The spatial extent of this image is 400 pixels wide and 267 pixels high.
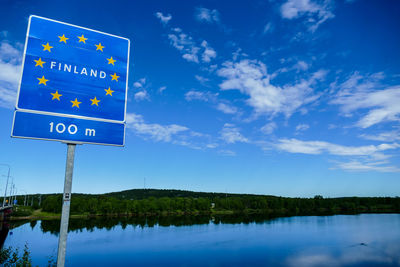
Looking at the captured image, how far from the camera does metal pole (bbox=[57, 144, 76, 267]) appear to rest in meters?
5.33

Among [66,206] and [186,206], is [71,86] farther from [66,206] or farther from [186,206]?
[186,206]

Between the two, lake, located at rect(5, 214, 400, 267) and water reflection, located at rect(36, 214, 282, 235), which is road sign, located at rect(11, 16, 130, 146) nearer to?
lake, located at rect(5, 214, 400, 267)

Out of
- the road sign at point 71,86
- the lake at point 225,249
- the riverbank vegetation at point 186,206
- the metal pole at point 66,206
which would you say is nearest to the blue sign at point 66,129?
the road sign at point 71,86

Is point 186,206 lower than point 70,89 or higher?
lower

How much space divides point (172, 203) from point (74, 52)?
149432 mm

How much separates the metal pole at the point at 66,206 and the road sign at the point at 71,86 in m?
0.48

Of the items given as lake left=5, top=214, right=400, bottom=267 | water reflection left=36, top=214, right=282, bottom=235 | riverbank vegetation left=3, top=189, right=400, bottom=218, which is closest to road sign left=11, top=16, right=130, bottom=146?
lake left=5, top=214, right=400, bottom=267

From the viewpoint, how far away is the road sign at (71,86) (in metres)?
5.98

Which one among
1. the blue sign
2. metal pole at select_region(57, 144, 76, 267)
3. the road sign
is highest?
the road sign

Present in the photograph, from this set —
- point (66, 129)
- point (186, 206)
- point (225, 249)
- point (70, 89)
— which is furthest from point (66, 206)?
point (186, 206)

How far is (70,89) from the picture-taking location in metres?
6.45

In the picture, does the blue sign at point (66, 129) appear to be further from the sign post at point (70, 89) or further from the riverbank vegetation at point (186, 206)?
the riverbank vegetation at point (186, 206)

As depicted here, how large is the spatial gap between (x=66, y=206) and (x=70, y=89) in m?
2.89

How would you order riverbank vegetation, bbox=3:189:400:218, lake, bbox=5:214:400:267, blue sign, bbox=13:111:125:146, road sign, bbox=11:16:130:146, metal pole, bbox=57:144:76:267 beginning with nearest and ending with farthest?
1. metal pole, bbox=57:144:76:267
2. blue sign, bbox=13:111:125:146
3. road sign, bbox=11:16:130:146
4. lake, bbox=5:214:400:267
5. riverbank vegetation, bbox=3:189:400:218
